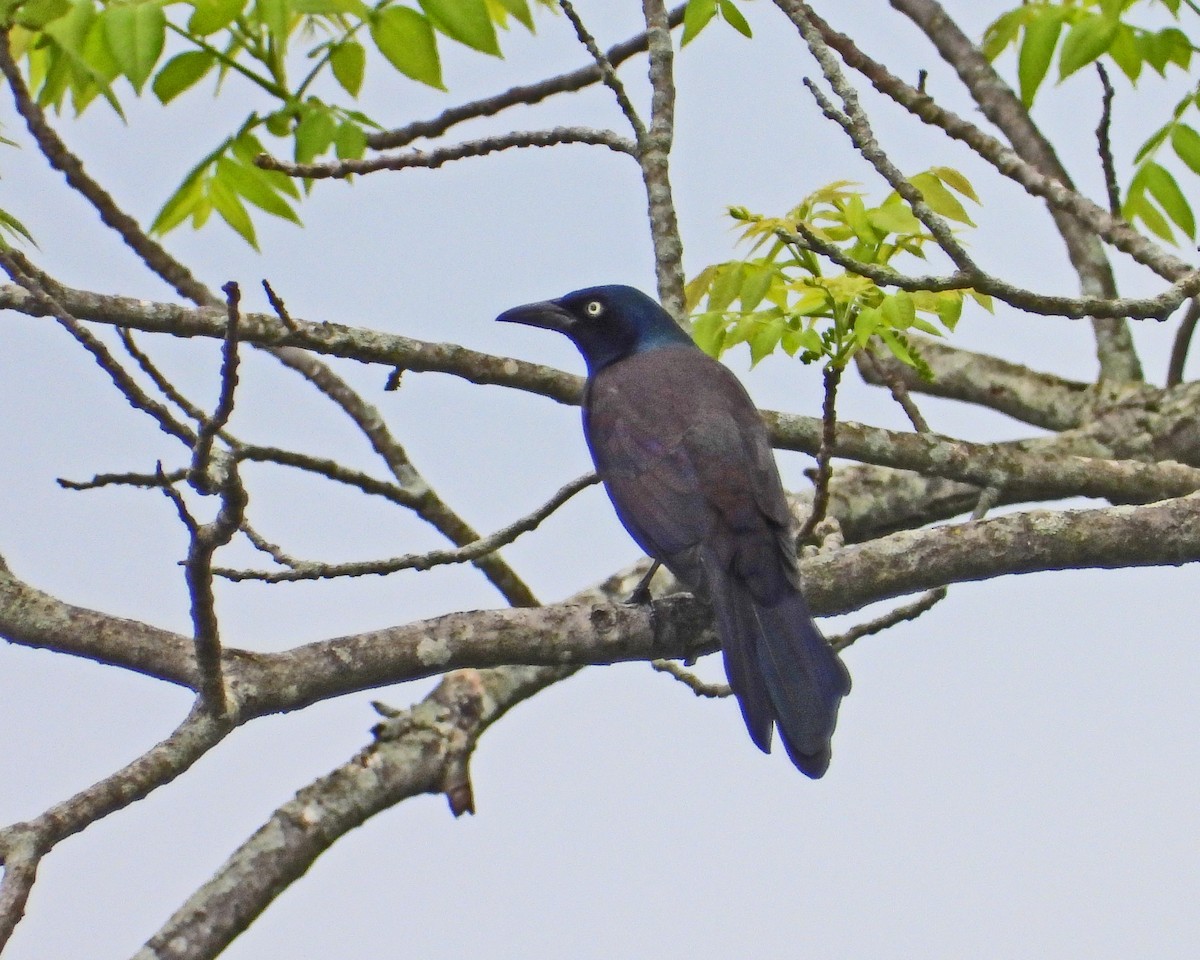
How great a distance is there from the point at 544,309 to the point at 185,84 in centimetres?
184

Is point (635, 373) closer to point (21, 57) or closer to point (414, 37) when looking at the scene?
point (414, 37)

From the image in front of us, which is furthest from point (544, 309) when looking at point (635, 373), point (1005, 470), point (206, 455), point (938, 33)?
point (206, 455)

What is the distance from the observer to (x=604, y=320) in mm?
6480

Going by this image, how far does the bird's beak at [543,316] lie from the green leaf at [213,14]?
75.5 inches

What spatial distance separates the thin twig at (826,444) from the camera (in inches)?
168

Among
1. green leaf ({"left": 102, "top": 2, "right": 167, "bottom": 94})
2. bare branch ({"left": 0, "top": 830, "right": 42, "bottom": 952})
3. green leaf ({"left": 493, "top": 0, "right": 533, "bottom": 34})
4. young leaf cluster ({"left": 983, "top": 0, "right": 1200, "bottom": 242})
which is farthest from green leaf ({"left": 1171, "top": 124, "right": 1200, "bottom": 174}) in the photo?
bare branch ({"left": 0, "top": 830, "right": 42, "bottom": 952})

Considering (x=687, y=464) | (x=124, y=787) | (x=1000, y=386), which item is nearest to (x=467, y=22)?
(x=687, y=464)

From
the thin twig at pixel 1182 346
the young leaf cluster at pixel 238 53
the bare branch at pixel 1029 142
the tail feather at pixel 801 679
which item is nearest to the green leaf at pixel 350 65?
the young leaf cluster at pixel 238 53

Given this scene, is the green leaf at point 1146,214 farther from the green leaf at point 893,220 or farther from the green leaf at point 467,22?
the green leaf at point 467,22

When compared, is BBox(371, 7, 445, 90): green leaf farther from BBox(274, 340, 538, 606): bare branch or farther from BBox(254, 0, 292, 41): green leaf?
BBox(274, 340, 538, 606): bare branch

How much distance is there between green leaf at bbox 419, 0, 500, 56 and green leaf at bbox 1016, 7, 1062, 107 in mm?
2036

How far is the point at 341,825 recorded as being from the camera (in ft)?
17.6

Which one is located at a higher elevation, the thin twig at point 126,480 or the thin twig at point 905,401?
the thin twig at point 905,401

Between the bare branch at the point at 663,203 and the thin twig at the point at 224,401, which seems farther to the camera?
the bare branch at the point at 663,203
